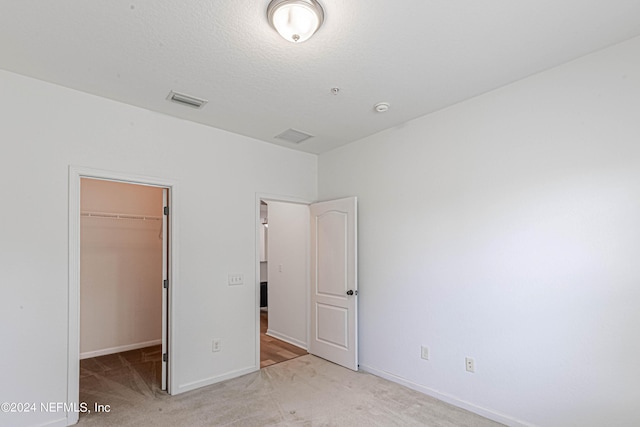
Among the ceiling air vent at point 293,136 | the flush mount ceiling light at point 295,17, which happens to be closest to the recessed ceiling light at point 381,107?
the ceiling air vent at point 293,136

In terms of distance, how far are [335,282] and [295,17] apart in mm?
3018

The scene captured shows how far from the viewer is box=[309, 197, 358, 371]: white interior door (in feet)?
12.9

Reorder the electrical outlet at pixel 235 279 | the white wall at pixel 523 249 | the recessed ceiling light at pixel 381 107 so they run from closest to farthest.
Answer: the white wall at pixel 523 249
the recessed ceiling light at pixel 381 107
the electrical outlet at pixel 235 279

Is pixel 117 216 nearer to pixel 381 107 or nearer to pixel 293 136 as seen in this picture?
pixel 293 136

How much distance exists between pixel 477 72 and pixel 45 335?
3.91 metres

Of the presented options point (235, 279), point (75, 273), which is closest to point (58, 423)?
point (75, 273)

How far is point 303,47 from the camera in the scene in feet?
7.42

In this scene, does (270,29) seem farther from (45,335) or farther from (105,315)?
(105,315)

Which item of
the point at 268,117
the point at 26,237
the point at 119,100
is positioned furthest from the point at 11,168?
the point at 268,117

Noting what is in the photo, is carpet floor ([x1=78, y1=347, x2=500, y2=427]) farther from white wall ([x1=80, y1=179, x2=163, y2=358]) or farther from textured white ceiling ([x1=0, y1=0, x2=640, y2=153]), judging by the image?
textured white ceiling ([x1=0, y1=0, x2=640, y2=153])

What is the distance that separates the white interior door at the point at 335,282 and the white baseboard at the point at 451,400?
312 mm

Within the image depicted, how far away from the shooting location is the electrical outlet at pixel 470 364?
2929mm

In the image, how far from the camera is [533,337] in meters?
2.59

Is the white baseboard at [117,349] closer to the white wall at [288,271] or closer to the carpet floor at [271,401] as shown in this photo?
the carpet floor at [271,401]
